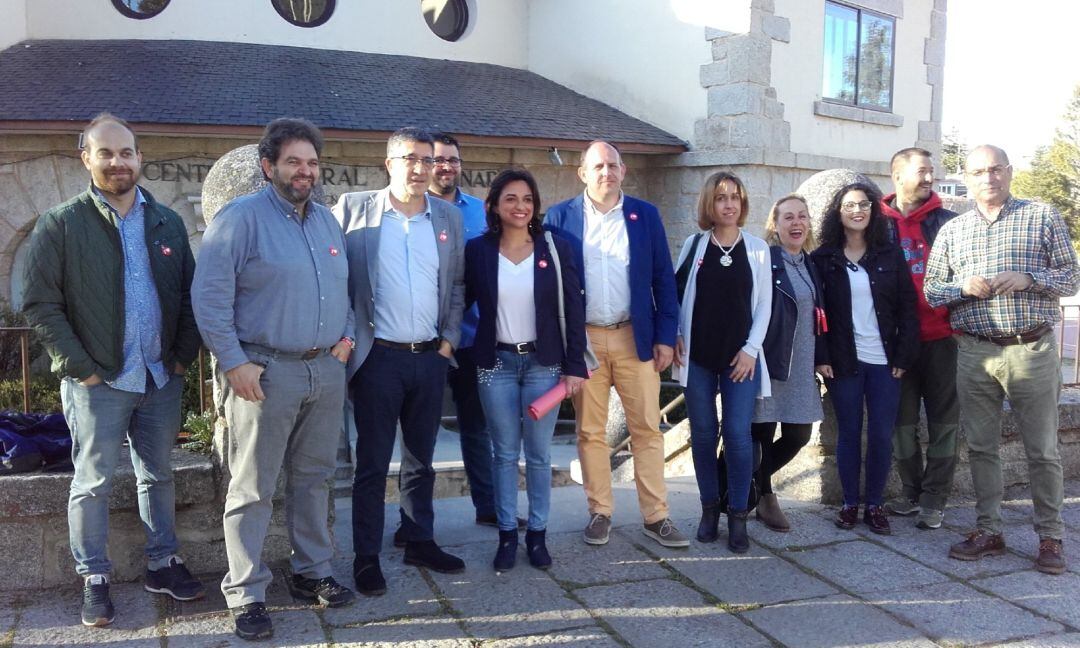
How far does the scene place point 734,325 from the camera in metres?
4.20

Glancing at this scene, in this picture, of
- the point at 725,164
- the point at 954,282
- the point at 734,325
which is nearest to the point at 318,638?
the point at 734,325

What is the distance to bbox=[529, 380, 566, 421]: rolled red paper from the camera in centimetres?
386

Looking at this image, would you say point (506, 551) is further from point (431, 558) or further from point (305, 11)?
point (305, 11)

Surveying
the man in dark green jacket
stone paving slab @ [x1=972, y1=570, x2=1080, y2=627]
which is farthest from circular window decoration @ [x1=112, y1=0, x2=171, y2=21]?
stone paving slab @ [x1=972, y1=570, x2=1080, y2=627]

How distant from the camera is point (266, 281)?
325cm

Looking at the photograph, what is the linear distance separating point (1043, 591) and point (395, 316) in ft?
10.2

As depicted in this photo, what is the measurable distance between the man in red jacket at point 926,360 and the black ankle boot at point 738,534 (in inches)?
42.8

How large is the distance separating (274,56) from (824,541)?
375 inches

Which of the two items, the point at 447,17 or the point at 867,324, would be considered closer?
the point at 867,324

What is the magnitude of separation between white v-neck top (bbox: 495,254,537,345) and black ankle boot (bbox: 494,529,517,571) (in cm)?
93

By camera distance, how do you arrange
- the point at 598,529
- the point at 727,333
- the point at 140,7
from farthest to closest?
1. the point at 140,7
2. the point at 598,529
3. the point at 727,333

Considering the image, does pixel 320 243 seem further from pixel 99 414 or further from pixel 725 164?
pixel 725 164

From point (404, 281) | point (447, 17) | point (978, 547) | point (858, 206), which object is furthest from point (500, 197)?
point (447, 17)

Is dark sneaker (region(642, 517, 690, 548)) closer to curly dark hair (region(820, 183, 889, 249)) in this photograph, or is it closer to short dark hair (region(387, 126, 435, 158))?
curly dark hair (region(820, 183, 889, 249))
